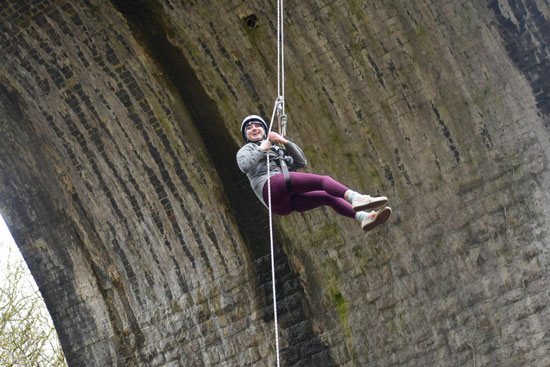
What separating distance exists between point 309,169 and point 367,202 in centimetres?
309

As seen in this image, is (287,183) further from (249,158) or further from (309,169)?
(309,169)

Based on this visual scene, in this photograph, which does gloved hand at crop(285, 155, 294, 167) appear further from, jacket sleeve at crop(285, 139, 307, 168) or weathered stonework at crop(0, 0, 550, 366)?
weathered stonework at crop(0, 0, 550, 366)

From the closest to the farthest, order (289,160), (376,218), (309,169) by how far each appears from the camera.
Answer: (376,218), (289,160), (309,169)

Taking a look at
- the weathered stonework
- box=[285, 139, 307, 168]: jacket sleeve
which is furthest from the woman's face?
the weathered stonework

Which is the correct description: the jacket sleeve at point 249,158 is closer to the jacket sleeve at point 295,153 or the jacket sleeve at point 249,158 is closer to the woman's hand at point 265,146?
the woman's hand at point 265,146

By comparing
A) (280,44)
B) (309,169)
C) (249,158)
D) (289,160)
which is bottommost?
(309,169)

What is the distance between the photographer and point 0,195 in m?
8.24

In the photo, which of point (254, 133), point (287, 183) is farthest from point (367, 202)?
point (254, 133)

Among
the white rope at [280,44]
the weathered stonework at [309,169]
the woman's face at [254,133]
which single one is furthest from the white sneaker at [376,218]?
the weathered stonework at [309,169]

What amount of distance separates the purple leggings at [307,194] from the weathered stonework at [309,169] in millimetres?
2290

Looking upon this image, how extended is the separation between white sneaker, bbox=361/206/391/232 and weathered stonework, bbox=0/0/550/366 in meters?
2.44

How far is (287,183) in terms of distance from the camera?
486 cm

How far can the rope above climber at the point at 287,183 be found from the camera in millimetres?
4742

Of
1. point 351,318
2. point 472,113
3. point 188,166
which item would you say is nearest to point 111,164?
point 188,166
